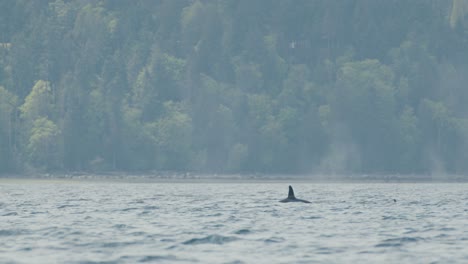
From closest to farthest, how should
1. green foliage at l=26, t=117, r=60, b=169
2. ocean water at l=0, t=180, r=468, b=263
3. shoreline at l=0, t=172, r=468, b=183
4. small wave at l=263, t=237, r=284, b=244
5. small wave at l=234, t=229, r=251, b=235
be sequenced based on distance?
ocean water at l=0, t=180, r=468, b=263 < small wave at l=263, t=237, r=284, b=244 < small wave at l=234, t=229, r=251, b=235 < shoreline at l=0, t=172, r=468, b=183 < green foliage at l=26, t=117, r=60, b=169

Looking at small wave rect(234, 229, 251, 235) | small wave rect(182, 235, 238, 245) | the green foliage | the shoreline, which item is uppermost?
the green foliage

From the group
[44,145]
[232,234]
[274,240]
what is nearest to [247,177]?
[44,145]

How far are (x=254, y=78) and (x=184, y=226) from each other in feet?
499

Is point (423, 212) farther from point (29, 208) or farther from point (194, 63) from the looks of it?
point (194, 63)

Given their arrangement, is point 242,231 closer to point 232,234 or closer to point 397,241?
point 232,234

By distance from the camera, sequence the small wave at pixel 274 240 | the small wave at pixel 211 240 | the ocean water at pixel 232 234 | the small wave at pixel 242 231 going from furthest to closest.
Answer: the small wave at pixel 242 231, the small wave at pixel 274 240, the small wave at pixel 211 240, the ocean water at pixel 232 234

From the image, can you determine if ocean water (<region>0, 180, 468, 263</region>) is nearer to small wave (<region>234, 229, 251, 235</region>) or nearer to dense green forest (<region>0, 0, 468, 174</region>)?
small wave (<region>234, 229, 251, 235</region>)

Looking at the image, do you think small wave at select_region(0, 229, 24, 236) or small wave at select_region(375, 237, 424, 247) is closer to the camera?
small wave at select_region(375, 237, 424, 247)

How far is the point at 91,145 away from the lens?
181 metres

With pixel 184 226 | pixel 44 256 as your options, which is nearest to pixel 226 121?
pixel 184 226

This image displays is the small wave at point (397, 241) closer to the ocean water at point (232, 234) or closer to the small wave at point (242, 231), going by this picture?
the ocean water at point (232, 234)

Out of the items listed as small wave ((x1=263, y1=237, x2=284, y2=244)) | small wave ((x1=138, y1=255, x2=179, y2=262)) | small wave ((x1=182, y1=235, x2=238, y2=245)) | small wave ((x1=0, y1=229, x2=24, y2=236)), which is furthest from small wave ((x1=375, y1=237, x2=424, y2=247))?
small wave ((x1=0, y1=229, x2=24, y2=236))

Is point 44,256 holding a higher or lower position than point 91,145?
lower

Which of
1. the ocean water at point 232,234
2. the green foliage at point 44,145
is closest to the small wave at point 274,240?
the ocean water at point 232,234
